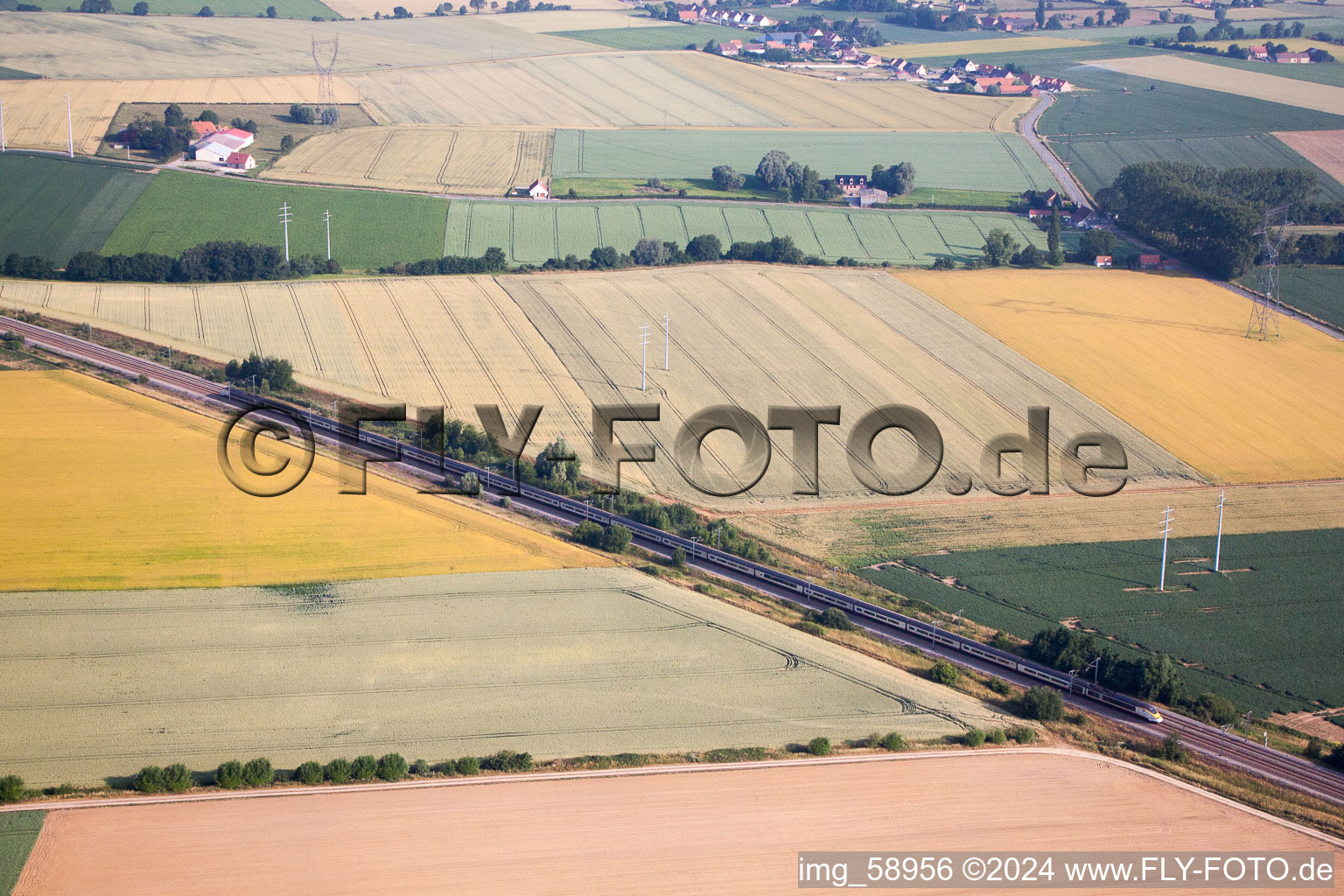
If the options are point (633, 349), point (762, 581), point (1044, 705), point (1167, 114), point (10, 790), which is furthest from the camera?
point (1167, 114)

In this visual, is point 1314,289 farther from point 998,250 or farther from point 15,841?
point 15,841

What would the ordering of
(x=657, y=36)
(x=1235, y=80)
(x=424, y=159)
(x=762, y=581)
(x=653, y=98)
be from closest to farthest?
(x=762, y=581), (x=424, y=159), (x=653, y=98), (x=1235, y=80), (x=657, y=36)

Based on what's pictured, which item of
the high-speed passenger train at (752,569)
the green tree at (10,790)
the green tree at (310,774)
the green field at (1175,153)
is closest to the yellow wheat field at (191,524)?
the high-speed passenger train at (752,569)

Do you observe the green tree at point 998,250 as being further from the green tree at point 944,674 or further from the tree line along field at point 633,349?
the green tree at point 944,674

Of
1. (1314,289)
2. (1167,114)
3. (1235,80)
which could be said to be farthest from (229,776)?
(1235,80)

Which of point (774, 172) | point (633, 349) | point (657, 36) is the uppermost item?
point (657, 36)
